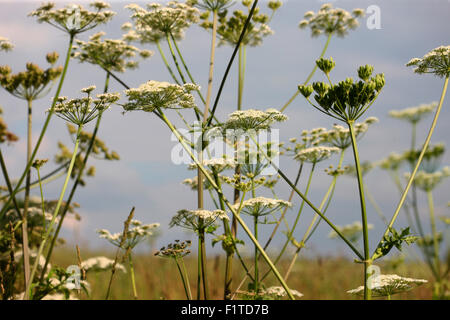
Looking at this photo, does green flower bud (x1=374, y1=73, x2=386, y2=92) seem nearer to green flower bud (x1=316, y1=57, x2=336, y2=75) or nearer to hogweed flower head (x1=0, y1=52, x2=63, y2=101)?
green flower bud (x1=316, y1=57, x2=336, y2=75)

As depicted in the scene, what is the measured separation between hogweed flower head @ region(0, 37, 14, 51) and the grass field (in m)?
4.03

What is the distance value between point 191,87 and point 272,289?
2.59 m

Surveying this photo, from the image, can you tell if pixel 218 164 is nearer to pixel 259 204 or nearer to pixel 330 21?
pixel 259 204

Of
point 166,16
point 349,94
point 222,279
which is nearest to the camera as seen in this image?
point 349,94

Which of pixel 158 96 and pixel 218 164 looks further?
pixel 218 164

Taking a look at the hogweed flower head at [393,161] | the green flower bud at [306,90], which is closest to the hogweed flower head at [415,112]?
the hogweed flower head at [393,161]

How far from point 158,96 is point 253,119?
0.96 meters

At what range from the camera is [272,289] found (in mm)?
5320

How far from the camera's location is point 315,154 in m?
6.03

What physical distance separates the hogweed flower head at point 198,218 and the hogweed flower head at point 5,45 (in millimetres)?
3431

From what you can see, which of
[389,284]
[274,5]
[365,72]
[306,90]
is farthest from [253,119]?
[274,5]

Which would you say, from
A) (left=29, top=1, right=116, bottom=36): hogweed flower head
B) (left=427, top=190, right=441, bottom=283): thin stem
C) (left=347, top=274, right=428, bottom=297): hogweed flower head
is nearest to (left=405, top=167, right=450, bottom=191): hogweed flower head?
(left=427, top=190, right=441, bottom=283): thin stem

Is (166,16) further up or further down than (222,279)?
further up
